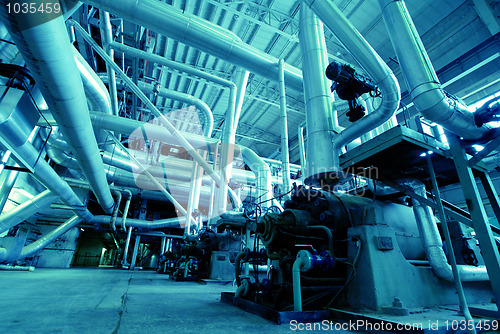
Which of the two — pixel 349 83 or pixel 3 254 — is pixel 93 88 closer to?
pixel 349 83

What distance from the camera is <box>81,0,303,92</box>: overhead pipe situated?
4.27 m

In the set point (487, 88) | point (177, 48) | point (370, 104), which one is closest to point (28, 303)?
point (370, 104)

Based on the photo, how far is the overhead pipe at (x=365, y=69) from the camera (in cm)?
312

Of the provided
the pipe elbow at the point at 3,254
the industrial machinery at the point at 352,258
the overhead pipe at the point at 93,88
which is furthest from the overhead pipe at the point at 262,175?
the pipe elbow at the point at 3,254

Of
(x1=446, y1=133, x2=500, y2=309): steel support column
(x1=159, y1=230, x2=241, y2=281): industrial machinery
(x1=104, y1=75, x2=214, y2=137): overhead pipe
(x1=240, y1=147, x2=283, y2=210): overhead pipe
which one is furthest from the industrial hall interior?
(x1=104, y1=75, x2=214, y2=137): overhead pipe

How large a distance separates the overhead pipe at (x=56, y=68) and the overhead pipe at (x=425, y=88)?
373cm

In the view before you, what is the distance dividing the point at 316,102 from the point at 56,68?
3.56m

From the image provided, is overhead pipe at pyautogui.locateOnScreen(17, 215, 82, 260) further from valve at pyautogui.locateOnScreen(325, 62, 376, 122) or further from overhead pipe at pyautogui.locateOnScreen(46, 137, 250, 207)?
valve at pyautogui.locateOnScreen(325, 62, 376, 122)

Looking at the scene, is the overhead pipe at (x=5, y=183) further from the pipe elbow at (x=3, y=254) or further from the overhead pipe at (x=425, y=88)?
the overhead pipe at (x=425, y=88)

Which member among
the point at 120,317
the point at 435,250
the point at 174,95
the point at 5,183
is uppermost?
the point at 174,95

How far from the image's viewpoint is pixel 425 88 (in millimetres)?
2434

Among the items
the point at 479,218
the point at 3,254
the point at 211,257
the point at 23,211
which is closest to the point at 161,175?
the point at 23,211

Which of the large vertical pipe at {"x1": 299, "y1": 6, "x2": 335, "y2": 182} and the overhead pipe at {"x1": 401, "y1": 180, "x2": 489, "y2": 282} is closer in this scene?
the overhead pipe at {"x1": 401, "y1": 180, "x2": 489, "y2": 282}

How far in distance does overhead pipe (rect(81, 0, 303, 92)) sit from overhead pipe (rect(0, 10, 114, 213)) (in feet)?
5.72
